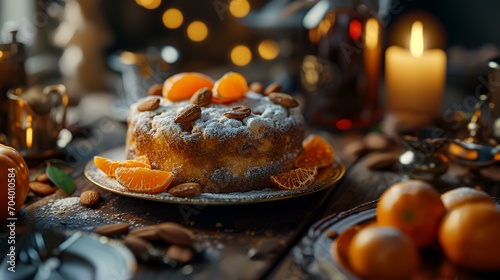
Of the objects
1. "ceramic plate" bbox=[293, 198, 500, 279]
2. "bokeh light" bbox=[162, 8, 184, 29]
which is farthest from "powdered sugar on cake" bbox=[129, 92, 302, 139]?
"bokeh light" bbox=[162, 8, 184, 29]

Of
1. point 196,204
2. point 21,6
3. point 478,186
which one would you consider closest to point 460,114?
point 478,186

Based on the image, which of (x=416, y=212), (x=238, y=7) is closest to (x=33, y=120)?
(x=416, y=212)

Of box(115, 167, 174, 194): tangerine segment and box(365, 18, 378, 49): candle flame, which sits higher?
box(365, 18, 378, 49): candle flame

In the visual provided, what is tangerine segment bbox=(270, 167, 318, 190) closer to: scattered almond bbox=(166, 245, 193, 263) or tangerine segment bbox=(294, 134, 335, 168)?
tangerine segment bbox=(294, 134, 335, 168)

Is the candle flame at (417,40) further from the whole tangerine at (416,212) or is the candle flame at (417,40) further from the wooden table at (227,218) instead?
the whole tangerine at (416,212)

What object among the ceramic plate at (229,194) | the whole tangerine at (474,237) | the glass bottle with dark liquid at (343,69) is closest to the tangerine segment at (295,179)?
the ceramic plate at (229,194)

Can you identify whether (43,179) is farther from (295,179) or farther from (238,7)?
(238,7)
